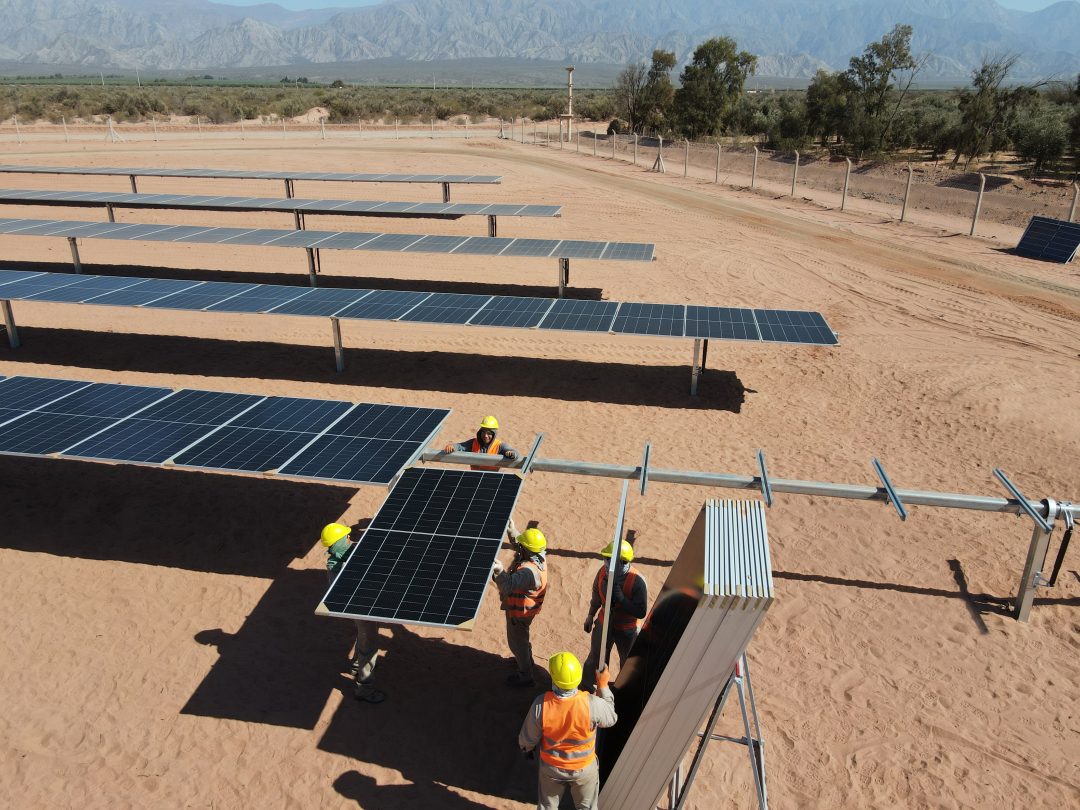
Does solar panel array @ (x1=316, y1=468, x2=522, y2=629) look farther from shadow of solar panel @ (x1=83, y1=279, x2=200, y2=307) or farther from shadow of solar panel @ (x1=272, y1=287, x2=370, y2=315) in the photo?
shadow of solar panel @ (x1=83, y1=279, x2=200, y2=307)

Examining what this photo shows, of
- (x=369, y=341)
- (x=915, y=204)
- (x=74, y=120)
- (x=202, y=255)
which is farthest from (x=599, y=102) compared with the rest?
(x=369, y=341)

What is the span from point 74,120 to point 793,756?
78.6 meters

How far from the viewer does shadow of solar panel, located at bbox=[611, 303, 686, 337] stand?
14297 millimetres

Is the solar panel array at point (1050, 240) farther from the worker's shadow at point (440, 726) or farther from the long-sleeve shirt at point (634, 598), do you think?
the worker's shadow at point (440, 726)

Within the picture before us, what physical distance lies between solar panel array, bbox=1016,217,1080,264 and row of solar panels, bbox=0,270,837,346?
1403cm

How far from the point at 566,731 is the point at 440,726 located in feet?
7.34

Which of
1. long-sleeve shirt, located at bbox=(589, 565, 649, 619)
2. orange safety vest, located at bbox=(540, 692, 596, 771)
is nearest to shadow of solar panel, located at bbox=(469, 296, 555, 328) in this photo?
long-sleeve shirt, located at bbox=(589, 565, 649, 619)

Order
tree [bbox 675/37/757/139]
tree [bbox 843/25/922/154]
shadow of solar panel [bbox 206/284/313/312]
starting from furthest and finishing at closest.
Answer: tree [bbox 675/37/757/139]
tree [bbox 843/25/922/154]
shadow of solar panel [bbox 206/284/313/312]

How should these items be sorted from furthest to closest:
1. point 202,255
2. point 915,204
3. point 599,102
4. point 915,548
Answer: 1. point 599,102
2. point 915,204
3. point 202,255
4. point 915,548

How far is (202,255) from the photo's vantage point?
79.3 feet

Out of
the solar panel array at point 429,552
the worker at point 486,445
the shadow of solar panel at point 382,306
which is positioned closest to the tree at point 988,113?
the shadow of solar panel at point 382,306

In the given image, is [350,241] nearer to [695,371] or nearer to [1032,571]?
[695,371]

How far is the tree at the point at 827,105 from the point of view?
48.2 meters

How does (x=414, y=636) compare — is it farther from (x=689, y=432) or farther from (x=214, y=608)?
(x=689, y=432)
